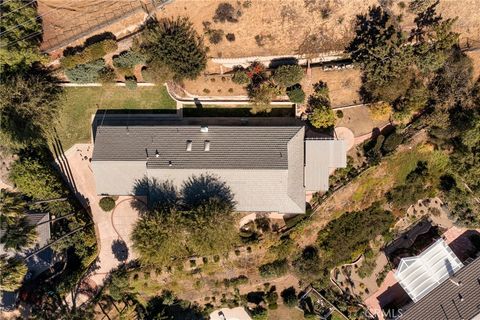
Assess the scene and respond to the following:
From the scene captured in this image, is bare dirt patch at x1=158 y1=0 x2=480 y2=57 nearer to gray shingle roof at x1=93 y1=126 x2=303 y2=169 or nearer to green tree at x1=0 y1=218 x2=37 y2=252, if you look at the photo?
gray shingle roof at x1=93 y1=126 x2=303 y2=169

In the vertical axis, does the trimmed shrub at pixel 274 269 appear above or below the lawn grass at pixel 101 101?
below

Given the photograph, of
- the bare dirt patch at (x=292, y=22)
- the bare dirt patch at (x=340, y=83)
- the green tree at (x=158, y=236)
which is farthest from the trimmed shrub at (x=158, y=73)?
the bare dirt patch at (x=340, y=83)

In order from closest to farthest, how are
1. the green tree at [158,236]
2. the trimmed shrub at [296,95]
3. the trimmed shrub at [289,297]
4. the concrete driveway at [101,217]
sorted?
the green tree at [158,236], the trimmed shrub at [296,95], the concrete driveway at [101,217], the trimmed shrub at [289,297]

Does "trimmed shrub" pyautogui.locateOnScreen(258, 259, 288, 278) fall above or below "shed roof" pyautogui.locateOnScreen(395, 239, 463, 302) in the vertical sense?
above

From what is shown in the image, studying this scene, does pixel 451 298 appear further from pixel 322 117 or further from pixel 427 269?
pixel 322 117

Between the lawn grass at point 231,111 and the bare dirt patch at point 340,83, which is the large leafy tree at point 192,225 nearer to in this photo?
the lawn grass at point 231,111

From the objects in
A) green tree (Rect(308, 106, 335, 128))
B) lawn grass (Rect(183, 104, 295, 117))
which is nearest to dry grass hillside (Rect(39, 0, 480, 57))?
lawn grass (Rect(183, 104, 295, 117))

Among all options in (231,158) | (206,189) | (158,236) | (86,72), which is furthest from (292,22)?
(158,236)
